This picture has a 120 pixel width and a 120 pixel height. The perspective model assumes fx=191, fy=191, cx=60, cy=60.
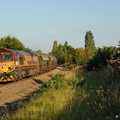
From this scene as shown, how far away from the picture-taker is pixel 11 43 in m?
41.2

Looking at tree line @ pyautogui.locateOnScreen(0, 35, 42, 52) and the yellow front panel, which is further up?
tree line @ pyautogui.locateOnScreen(0, 35, 42, 52)

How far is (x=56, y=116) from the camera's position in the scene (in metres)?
5.01

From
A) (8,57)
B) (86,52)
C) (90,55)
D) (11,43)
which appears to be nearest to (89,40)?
(86,52)

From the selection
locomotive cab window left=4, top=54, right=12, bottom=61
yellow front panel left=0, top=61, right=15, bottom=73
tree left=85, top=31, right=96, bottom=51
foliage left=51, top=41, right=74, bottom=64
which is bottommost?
yellow front panel left=0, top=61, right=15, bottom=73

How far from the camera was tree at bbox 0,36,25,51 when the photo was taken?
40481 millimetres

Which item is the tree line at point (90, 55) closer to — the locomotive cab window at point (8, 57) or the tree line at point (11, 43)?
the locomotive cab window at point (8, 57)

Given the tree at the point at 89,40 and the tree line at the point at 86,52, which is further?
the tree at the point at 89,40

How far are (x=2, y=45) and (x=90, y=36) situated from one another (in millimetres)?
41294

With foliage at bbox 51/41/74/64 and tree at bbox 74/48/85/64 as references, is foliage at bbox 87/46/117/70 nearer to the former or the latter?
tree at bbox 74/48/85/64

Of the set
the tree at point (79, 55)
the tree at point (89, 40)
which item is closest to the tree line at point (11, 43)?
the tree at point (79, 55)

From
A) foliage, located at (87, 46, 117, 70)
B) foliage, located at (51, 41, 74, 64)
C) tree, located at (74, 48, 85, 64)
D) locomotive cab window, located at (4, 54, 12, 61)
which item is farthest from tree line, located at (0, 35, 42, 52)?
foliage, located at (87, 46, 117, 70)

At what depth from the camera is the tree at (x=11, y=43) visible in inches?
1594

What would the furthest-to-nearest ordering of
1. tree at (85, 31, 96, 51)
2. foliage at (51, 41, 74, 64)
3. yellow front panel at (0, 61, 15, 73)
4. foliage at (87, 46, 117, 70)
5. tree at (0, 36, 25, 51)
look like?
tree at (85, 31, 96, 51), foliage at (51, 41, 74, 64), tree at (0, 36, 25, 51), foliage at (87, 46, 117, 70), yellow front panel at (0, 61, 15, 73)

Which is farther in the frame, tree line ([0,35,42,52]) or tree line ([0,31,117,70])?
tree line ([0,35,42,52])
